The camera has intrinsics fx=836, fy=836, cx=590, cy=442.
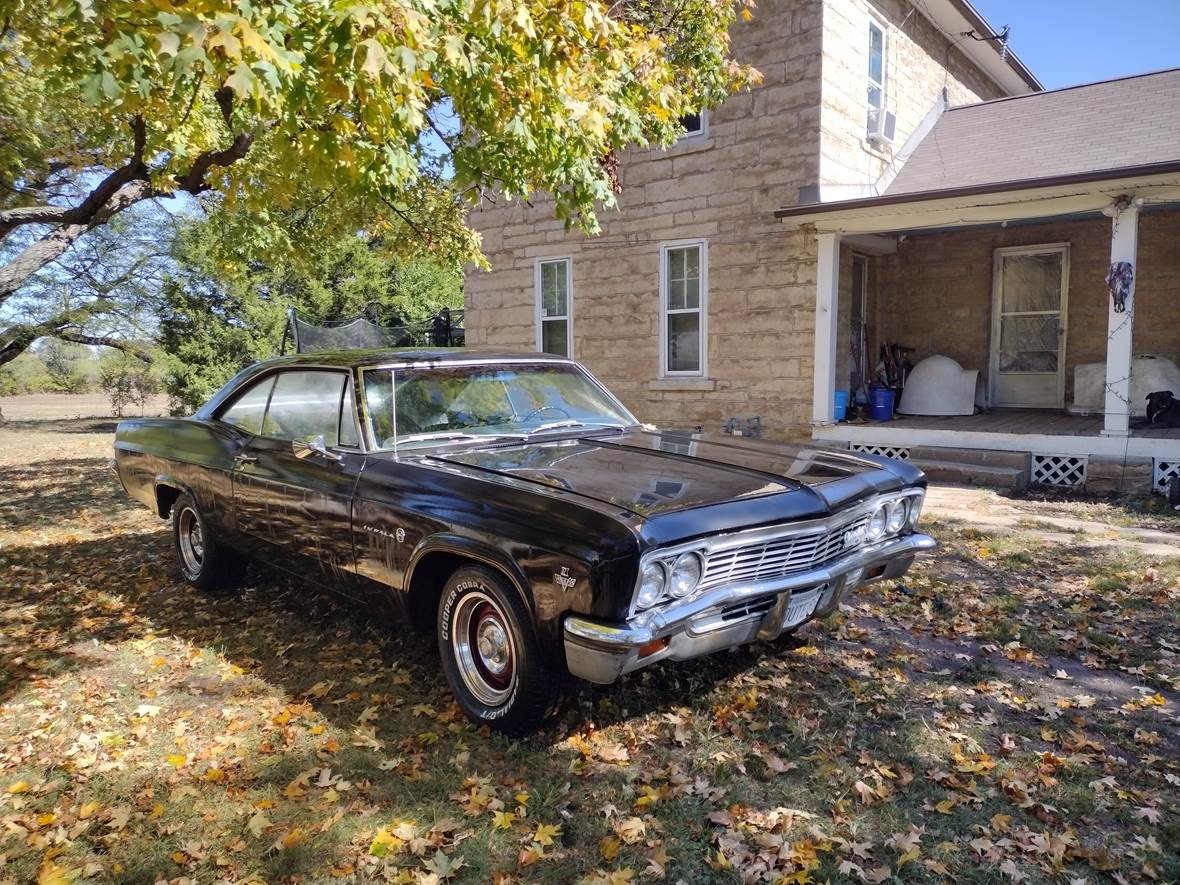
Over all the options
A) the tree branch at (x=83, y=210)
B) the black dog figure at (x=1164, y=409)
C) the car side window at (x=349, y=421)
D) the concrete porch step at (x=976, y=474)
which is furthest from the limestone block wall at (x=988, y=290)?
the car side window at (x=349, y=421)

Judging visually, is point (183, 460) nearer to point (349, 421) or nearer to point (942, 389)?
point (349, 421)

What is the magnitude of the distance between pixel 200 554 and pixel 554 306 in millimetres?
8225

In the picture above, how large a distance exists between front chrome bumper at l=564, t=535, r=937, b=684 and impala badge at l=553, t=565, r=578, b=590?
111 mm

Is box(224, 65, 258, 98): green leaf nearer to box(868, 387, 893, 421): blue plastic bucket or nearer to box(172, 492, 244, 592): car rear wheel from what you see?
box(172, 492, 244, 592): car rear wheel

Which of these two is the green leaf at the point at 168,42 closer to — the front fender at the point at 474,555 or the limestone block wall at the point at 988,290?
the front fender at the point at 474,555

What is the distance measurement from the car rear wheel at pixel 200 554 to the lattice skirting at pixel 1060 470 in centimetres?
821

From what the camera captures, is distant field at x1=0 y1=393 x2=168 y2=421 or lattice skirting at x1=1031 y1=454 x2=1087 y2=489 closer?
lattice skirting at x1=1031 y1=454 x2=1087 y2=489

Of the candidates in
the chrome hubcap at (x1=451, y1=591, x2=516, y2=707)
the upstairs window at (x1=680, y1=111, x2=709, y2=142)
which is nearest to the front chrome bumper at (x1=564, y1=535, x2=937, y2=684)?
the chrome hubcap at (x1=451, y1=591, x2=516, y2=707)

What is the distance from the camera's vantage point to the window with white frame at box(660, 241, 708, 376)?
11.5m

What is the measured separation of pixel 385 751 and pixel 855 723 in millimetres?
2035

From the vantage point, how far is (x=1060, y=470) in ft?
30.0

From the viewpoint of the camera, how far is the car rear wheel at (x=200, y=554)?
17.7 ft

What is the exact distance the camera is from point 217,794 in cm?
Result: 323

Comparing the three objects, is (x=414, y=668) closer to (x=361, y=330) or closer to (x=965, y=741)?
(x=965, y=741)
